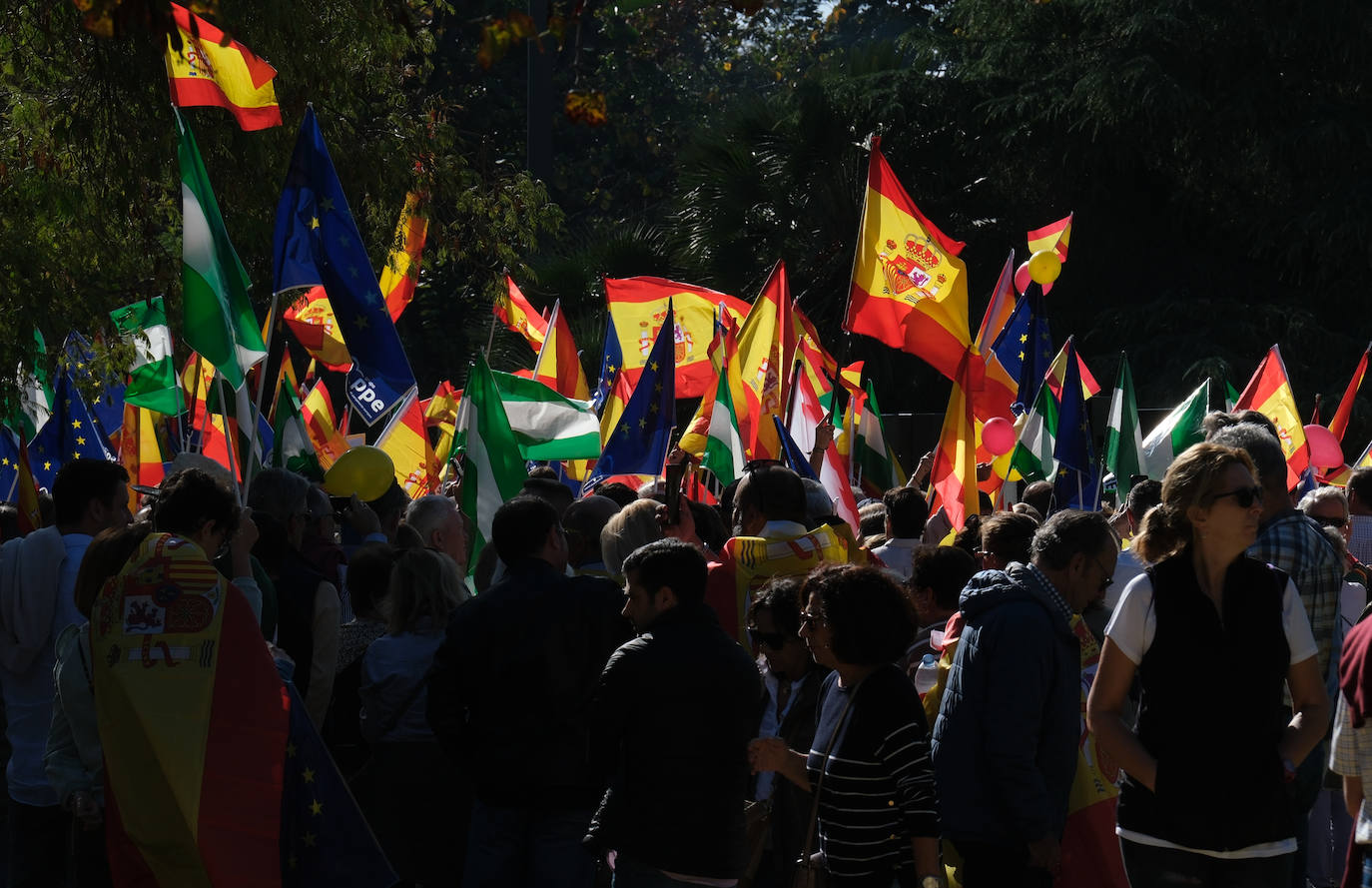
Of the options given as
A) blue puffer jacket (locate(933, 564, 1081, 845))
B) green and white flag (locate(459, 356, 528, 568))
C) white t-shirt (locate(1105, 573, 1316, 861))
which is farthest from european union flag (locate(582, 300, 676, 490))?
white t-shirt (locate(1105, 573, 1316, 861))

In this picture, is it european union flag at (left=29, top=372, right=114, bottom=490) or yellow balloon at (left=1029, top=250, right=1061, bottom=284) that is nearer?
european union flag at (left=29, top=372, right=114, bottom=490)

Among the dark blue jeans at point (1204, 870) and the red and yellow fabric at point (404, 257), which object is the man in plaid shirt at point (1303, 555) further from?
the red and yellow fabric at point (404, 257)

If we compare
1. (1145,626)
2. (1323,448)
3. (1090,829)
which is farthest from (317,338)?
(1323,448)

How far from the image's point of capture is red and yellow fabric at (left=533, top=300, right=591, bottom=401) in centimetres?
1191

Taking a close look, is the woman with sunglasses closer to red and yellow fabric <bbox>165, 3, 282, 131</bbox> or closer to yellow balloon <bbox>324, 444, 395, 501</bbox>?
red and yellow fabric <bbox>165, 3, 282, 131</bbox>

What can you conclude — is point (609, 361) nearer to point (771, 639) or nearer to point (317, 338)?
point (317, 338)

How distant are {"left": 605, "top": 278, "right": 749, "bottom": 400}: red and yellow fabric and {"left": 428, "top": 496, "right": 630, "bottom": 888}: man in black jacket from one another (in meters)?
7.41

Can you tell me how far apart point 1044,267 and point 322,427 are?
5.05 m

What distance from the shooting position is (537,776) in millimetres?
4430

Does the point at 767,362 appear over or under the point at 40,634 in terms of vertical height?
over

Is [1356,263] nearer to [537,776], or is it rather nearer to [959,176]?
[959,176]

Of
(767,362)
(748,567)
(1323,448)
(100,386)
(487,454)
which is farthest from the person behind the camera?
(1323,448)

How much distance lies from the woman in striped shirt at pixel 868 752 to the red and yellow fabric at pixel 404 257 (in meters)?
6.98

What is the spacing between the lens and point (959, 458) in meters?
8.98
